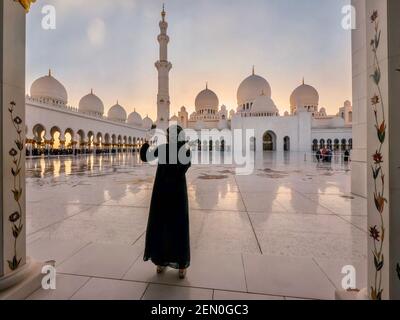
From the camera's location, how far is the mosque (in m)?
27.1

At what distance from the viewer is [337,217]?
3.81 m

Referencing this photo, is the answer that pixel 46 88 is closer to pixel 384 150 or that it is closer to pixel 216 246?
pixel 216 246

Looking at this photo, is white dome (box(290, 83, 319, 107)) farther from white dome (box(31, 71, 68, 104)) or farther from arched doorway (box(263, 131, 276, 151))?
white dome (box(31, 71, 68, 104))

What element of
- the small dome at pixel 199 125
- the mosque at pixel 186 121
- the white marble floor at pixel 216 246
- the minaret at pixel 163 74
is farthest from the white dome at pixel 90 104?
the white marble floor at pixel 216 246

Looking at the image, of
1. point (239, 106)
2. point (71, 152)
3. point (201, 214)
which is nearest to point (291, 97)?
point (239, 106)

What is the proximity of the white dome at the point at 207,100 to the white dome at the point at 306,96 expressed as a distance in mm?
17437

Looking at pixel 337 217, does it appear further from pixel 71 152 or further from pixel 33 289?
pixel 71 152

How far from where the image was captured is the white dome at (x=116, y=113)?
159ft

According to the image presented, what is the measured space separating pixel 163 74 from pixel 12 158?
28887mm

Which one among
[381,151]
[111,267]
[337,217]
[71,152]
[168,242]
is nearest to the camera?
[381,151]

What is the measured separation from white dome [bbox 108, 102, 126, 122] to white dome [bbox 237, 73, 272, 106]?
2678 centimetres

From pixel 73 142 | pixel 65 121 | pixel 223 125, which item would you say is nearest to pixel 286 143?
pixel 223 125

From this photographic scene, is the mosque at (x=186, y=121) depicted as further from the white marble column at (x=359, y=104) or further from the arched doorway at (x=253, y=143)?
the white marble column at (x=359, y=104)
